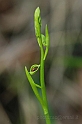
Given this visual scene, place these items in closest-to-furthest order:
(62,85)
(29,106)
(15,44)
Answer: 1. (29,106)
2. (62,85)
3. (15,44)

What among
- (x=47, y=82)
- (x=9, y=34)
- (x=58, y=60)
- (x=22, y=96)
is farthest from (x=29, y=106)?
(x=9, y=34)

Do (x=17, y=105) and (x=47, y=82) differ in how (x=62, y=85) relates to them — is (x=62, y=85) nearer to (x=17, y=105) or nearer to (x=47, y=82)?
(x=47, y=82)

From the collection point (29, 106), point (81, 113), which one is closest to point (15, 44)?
point (29, 106)

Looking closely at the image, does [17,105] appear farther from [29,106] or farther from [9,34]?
[9,34]

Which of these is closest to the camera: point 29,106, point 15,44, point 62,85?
point 29,106

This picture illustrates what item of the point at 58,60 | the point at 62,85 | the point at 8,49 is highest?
the point at 8,49

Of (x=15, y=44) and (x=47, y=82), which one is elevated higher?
(x=15, y=44)

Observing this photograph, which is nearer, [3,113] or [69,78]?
[3,113]
